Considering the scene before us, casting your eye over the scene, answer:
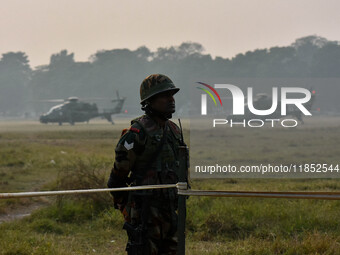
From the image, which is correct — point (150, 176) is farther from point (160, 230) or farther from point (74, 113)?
point (74, 113)

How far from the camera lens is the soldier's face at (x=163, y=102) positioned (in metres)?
3.76

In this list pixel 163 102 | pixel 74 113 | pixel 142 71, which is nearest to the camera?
pixel 163 102

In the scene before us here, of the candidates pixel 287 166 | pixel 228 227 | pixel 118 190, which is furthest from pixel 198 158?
pixel 118 190

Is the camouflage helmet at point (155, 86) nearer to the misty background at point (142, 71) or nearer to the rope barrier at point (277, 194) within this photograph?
the rope barrier at point (277, 194)

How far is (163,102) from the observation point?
377 cm

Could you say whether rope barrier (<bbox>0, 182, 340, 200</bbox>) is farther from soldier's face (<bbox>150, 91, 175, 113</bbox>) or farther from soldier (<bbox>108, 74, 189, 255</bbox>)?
soldier's face (<bbox>150, 91, 175, 113</bbox>)

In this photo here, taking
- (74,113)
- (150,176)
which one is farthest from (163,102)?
(74,113)

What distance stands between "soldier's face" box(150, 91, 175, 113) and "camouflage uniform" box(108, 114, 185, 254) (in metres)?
0.10

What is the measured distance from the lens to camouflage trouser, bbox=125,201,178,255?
3.70m

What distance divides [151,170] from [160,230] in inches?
17.1

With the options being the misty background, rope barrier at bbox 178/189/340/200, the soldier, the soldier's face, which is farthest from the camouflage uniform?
the misty background

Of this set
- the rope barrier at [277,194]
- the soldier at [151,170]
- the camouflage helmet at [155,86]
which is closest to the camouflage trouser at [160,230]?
the soldier at [151,170]

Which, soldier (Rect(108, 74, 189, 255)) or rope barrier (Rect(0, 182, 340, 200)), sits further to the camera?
soldier (Rect(108, 74, 189, 255))

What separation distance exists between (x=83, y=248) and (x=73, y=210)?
1.82 m
